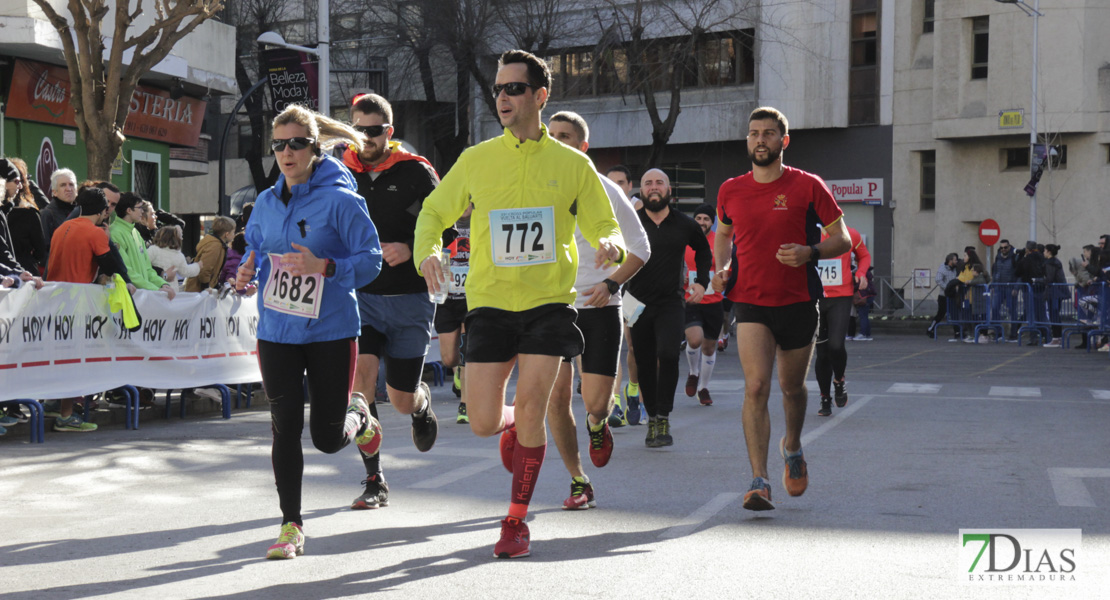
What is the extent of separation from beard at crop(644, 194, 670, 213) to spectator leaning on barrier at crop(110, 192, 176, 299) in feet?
14.7

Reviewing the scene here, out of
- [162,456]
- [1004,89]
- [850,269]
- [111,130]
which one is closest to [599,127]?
[1004,89]

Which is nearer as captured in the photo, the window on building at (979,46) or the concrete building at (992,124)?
the concrete building at (992,124)

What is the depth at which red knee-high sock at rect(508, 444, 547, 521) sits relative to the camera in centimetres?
596

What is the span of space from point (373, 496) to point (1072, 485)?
157 inches

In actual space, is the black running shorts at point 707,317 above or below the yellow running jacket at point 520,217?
below

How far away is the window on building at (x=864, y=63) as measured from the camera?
4203 centimetres

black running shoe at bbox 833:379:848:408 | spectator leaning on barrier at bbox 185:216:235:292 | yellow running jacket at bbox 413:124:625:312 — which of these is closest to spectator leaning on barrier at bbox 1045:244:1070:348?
black running shoe at bbox 833:379:848:408

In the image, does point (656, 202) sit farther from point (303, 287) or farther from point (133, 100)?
point (133, 100)

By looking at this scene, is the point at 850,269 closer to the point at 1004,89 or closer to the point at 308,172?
the point at 308,172

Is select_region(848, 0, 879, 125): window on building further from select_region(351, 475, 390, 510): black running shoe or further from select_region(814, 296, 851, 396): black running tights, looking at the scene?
select_region(351, 475, 390, 510): black running shoe

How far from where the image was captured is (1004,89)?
4019 centimetres

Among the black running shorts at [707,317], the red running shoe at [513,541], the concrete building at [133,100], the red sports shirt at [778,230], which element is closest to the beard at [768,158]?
the red sports shirt at [778,230]

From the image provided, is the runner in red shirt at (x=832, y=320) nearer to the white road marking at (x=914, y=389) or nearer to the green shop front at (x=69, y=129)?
the white road marking at (x=914, y=389)

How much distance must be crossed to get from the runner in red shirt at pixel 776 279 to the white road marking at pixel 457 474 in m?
1.98
